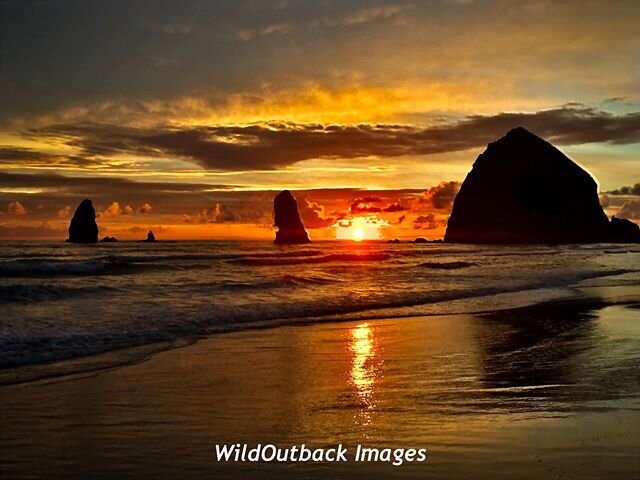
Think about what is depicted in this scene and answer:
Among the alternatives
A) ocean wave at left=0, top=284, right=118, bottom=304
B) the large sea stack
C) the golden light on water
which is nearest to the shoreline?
the golden light on water

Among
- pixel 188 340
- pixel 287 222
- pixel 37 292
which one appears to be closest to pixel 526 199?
pixel 287 222

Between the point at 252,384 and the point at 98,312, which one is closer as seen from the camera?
the point at 252,384

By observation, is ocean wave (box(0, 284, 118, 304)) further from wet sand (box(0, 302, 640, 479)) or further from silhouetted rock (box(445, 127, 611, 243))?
silhouetted rock (box(445, 127, 611, 243))

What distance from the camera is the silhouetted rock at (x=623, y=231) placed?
473 ft

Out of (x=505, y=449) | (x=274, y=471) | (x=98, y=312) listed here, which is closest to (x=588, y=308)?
(x=98, y=312)

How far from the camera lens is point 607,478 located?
14.3 ft

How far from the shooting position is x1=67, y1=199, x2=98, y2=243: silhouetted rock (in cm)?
11250

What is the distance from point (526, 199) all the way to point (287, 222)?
56.7 meters

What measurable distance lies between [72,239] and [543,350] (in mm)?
113111

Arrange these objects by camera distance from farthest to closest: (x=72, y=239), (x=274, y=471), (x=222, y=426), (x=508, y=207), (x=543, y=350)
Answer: (x=508, y=207), (x=72, y=239), (x=543, y=350), (x=222, y=426), (x=274, y=471)

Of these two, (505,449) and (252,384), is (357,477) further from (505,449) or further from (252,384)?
(252,384)

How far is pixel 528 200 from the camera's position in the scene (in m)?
147

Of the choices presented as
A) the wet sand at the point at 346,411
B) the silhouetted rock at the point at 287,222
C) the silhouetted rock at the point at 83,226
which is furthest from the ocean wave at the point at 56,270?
the silhouetted rock at the point at 287,222

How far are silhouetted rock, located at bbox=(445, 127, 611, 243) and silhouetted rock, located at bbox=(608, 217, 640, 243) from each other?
7.08ft
